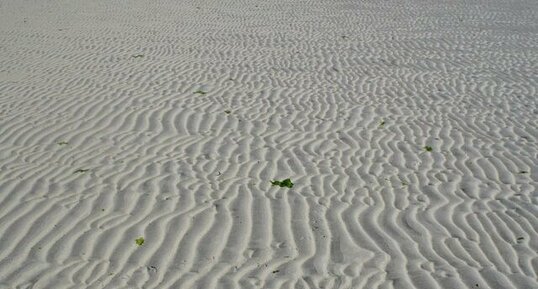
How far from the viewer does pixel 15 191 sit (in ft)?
19.4

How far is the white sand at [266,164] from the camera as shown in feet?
15.6

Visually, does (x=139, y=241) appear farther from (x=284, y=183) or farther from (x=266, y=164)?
(x=266, y=164)

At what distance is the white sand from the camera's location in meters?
4.75

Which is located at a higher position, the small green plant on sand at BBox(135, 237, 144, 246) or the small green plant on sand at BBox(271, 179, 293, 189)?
the small green plant on sand at BBox(135, 237, 144, 246)

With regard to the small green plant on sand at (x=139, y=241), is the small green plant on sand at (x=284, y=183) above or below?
below

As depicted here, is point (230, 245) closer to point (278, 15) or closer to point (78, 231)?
point (78, 231)

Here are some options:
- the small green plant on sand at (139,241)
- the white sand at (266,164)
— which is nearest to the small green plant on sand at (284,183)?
the white sand at (266,164)

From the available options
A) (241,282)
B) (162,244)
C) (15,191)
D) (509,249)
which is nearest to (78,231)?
(162,244)

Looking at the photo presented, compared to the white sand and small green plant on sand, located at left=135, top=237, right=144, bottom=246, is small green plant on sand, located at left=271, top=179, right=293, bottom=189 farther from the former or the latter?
small green plant on sand, located at left=135, top=237, right=144, bottom=246

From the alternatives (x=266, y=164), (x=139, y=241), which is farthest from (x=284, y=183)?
(x=139, y=241)

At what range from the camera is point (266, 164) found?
6.91m

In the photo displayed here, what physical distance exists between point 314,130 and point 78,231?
160 inches

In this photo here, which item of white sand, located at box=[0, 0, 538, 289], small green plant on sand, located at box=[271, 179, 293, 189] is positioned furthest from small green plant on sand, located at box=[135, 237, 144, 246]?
small green plant on sand, located at box=[271, 179, 293, 189]

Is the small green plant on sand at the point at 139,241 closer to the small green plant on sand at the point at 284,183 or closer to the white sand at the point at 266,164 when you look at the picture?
the white sand at the point at 266,164
